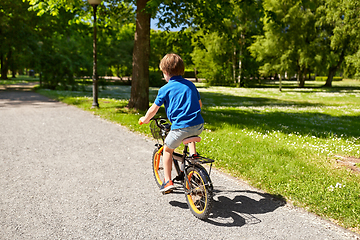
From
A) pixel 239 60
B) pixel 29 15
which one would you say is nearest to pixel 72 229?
pixel 29 15

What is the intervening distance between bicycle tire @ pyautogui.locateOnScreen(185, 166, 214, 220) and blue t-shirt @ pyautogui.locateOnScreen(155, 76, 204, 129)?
58cm

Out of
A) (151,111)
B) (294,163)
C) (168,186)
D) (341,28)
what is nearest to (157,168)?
(168,186)

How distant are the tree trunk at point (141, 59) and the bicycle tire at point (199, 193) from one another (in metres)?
8.19

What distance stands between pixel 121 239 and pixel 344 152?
5.52 metres

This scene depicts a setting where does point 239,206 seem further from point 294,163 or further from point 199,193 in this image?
point 294,163

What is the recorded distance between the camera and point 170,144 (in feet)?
11.3

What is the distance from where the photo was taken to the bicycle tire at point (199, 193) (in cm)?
323

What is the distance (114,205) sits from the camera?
3.77 meters

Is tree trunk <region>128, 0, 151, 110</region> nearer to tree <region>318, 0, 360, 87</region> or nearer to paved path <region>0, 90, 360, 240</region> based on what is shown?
paved path <region>0, 90, 360, 240</region>

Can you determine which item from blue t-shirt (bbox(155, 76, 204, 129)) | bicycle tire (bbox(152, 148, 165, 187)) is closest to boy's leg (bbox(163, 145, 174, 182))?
blue t-shirt (bbox(155, 76, 204, 129))

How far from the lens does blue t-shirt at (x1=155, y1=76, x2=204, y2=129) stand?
329 centimetres

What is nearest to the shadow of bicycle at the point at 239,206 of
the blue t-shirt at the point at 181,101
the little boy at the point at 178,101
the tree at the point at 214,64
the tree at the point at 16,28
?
the little boy at the point at 178,101

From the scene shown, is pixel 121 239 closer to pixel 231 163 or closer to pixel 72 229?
pixel 72 229

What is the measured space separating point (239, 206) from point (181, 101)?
1.67 metres
